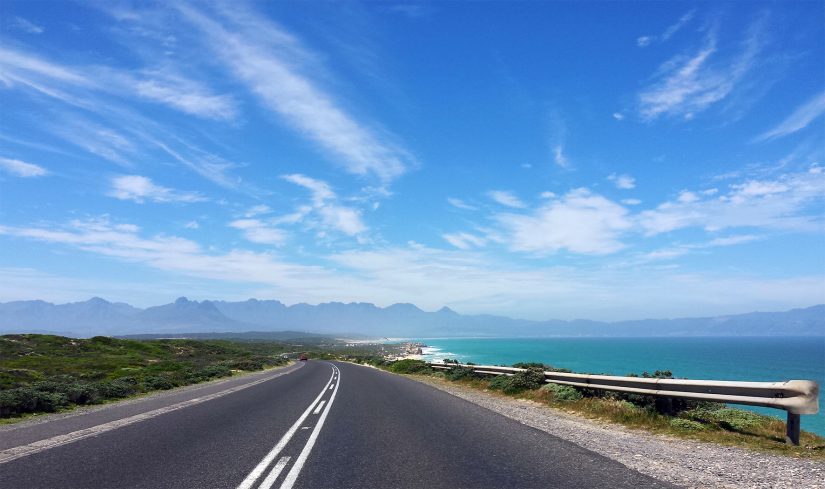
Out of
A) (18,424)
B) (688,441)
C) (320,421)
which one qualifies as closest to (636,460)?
(688,441)

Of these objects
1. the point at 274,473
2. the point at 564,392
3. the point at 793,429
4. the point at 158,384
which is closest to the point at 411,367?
the point at 158,384

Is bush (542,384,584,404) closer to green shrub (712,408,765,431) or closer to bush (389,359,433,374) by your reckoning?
green shrub (712,408,765,431)

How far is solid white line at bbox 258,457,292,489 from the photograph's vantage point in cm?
598

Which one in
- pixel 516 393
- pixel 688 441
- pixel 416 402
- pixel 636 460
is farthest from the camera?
pixel 516 393

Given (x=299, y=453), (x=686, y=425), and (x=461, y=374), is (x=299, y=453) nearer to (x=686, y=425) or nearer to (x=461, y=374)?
(x=686, y=425)

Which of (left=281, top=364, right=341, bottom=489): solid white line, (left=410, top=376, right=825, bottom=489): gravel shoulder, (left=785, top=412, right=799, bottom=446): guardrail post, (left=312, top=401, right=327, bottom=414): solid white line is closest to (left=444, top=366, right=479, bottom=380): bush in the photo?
(left=312, top=401, right=327, bottom=414): solid white line

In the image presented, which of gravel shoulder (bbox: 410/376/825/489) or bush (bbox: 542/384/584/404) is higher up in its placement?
gravel shoulder (bbox: 410/376/825/489)

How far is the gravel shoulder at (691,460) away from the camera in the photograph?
623 centimetres

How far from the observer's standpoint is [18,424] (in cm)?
1238

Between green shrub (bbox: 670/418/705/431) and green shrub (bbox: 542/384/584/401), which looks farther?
green shrub (bbox: 542/384/584/401)

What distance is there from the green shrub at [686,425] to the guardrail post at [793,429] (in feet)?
6.10

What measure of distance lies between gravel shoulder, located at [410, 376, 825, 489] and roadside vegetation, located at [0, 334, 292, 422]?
1564cm

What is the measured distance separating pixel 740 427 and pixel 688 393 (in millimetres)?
1132

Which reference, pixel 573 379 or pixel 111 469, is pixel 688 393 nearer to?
pixel 573 379
